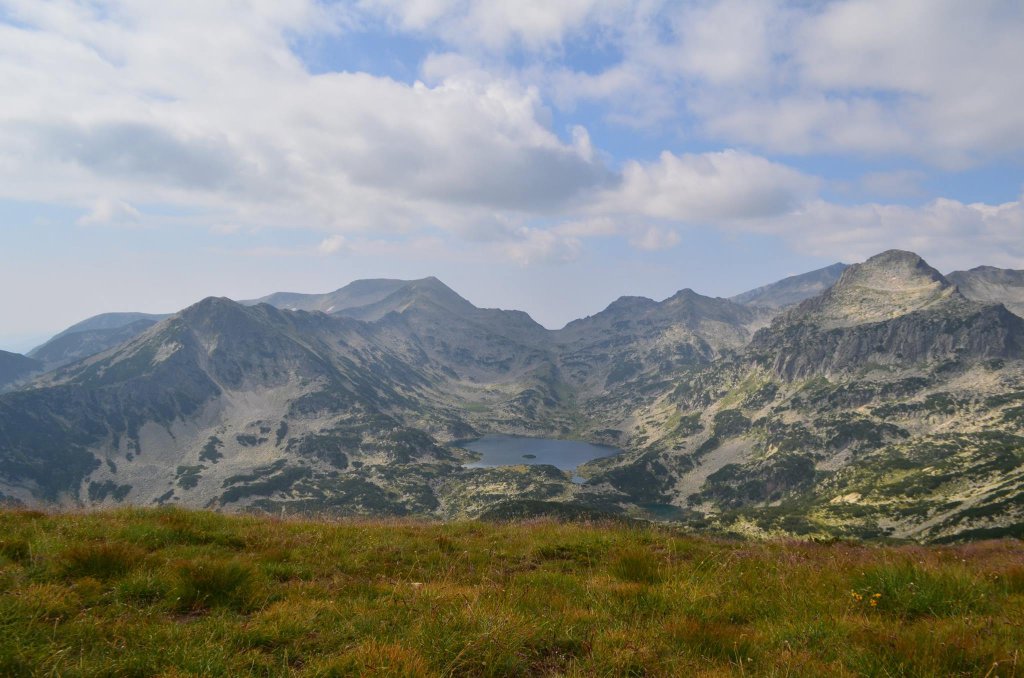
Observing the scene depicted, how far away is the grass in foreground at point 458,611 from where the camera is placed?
6.05 m

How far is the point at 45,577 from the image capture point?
823 cm

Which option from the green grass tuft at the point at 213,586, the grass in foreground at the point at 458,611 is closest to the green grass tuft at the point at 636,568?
the grass in foreground at the point at 458,611

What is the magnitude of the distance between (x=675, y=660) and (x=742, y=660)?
996 mm

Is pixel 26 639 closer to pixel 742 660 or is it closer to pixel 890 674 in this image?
pixel 742 660

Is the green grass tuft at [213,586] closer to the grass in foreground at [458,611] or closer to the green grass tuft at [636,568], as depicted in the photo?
the grass in foreground at [458,611]

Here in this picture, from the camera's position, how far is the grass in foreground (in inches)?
238

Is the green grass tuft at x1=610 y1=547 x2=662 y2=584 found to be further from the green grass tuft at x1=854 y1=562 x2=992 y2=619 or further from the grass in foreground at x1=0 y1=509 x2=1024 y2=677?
the green grass tuft at x1=854 y1=562 x2=992 y2=619

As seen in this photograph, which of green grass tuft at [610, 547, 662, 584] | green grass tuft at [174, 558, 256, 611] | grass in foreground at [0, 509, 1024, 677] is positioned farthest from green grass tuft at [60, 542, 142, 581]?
green grass tuft at [610, 547, 662, 584]

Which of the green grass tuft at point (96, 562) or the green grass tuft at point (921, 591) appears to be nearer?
the green grass tuft at point (921, 591)

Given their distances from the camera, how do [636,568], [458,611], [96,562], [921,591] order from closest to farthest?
[458,611], [921,591], [96,562], [636,568]

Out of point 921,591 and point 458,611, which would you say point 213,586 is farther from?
point 921,591

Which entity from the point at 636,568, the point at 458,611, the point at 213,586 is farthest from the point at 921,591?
the point at 213,586

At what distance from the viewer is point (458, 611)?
25.3 feet

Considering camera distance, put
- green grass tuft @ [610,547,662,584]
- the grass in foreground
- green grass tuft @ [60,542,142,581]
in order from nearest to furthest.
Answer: the grass in foreground, green grass tuft @ [60,542,142,581], green grass tuft @ [610,547,662,584]
